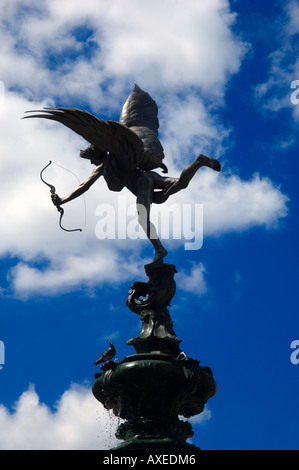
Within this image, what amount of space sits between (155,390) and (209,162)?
5.13 m

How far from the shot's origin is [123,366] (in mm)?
16406

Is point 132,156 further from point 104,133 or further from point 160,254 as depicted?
point 160,254

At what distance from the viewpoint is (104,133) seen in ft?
59.9

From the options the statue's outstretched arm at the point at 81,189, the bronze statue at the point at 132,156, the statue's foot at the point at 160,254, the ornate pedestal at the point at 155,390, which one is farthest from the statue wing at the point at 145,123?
the ornate pedestal at the point at 155,390

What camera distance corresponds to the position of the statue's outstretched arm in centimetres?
1816

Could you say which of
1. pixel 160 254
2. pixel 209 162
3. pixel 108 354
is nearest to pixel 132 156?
pixel 209 162

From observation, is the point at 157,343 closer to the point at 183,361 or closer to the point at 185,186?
the point at 183,361

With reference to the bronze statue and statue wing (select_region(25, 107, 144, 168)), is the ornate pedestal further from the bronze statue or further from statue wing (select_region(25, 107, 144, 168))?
statue wing (select_region(25, 107, 144, 168))

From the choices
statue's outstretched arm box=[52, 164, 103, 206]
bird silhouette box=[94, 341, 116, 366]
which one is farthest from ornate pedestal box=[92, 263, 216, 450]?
statue's outstretched arm box=[52, 164, 103, 206]

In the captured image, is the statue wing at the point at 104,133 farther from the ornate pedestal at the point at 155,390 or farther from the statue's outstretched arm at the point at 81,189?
the ornate pedestal at the point at 155,390

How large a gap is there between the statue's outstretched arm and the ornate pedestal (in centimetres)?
332

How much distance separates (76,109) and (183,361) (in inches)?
219

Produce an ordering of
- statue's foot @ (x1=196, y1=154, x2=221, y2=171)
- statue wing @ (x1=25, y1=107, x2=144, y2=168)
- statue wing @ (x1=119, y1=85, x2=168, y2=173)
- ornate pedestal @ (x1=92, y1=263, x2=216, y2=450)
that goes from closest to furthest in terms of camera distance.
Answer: ornate pedestal @ (x1=92, y1=263, x2=216, y2=450) → statue wing @ (x1=25, y1=107, x2=144, y2=168) → statue's foot @ (x1=196, y1=154, x2=221, y2=171) → statue wing @ (x1=119, y1=85, x2=168, y2=173)
